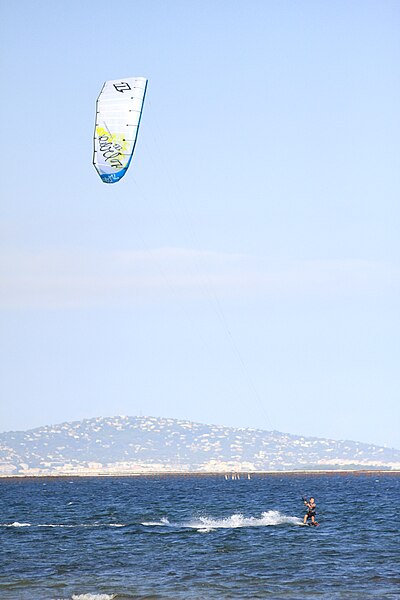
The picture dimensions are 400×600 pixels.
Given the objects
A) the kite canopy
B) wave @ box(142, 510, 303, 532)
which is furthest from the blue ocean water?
the kite canopy

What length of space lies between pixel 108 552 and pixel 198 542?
6.26m

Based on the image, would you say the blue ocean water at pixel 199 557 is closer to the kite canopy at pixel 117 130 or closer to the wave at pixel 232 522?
the wave at pixel 232 522

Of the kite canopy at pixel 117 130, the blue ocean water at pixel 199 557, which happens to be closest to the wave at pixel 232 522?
the blue ocean water at pixel 199 557

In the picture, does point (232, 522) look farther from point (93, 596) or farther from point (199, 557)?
point (93, 596)

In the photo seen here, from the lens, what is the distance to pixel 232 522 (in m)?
64.0

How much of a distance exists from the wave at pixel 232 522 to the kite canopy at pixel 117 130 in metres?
23.2

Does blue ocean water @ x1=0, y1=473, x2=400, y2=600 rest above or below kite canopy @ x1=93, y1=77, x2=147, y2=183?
below

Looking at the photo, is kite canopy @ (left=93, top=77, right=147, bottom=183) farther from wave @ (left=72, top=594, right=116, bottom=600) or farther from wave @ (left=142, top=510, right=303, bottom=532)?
wave @ (left=142, top=510, right=303, bottom=532)

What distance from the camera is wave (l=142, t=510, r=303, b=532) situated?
60731 millimetres

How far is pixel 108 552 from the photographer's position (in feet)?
148

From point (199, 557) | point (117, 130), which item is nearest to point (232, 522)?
point (199, 557)

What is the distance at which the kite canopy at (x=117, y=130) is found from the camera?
45.0 m

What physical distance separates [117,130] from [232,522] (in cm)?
2965

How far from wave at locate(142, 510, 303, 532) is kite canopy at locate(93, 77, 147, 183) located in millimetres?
23153
